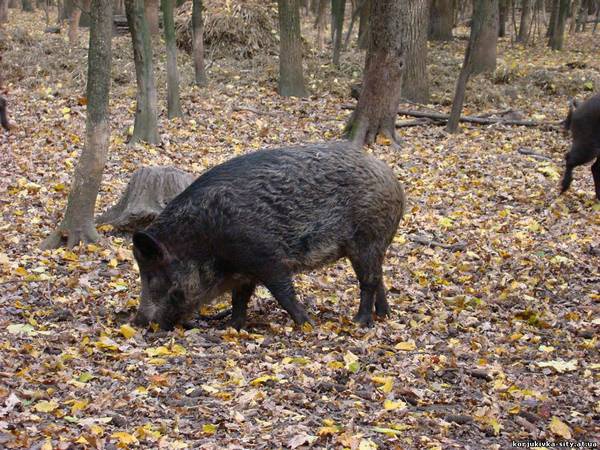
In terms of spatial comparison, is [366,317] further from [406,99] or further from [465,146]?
[406,99]

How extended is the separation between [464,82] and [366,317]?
9.65 meters

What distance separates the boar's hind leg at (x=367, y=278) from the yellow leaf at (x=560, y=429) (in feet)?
Result: 8.57

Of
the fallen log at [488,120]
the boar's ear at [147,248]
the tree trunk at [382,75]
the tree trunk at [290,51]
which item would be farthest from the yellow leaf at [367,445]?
the tree trunk at [290,51]

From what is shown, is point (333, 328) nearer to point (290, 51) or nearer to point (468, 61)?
point (468, 61)

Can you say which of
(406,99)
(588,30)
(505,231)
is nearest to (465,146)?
(406,99)

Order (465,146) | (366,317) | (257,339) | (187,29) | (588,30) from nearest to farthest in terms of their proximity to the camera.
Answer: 1. (257,339)
2. (366,317)
3. (465,146)
4. (187,29)
5. (588,30)

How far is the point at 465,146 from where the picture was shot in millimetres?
15617

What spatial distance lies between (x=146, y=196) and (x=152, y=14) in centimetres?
1507

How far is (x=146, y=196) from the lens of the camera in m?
10.1

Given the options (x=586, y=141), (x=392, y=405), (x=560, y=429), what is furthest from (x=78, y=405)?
(x=586, y=141)

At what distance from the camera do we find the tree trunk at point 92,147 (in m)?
9.14

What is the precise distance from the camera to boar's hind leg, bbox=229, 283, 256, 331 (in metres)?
7.66

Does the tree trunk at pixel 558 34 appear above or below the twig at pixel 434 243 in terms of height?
above

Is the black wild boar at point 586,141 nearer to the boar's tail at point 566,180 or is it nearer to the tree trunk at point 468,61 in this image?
the boar's tail at point 566,180
